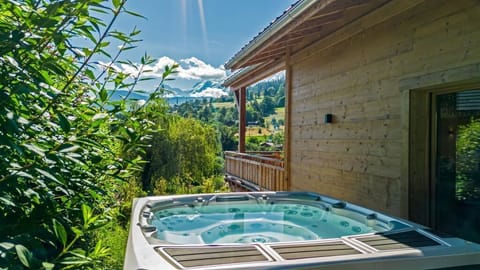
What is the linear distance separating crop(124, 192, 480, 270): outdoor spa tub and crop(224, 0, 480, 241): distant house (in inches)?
27.9

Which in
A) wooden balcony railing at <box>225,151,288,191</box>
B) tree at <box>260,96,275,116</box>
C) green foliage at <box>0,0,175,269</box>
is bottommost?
wooden balcony railing at <box>225,151,288,191</box>

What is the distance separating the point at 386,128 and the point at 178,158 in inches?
201

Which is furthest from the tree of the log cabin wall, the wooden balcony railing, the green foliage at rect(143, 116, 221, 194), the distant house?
the distant house

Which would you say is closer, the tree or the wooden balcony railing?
the wooden balcony railing

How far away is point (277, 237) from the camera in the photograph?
12.0 ft

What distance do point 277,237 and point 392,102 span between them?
195 cm

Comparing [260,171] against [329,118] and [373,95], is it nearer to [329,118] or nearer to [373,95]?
[329,118]

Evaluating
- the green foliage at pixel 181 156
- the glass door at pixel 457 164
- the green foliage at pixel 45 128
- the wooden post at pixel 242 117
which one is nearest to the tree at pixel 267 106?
the wooden post at pixel 242 117

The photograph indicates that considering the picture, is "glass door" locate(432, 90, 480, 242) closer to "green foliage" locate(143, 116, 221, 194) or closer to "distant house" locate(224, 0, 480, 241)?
"distant house" locate(224, 0, 480, 241)

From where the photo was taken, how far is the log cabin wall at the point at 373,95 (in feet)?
11.0

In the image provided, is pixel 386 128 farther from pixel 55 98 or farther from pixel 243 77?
pixel 243 77

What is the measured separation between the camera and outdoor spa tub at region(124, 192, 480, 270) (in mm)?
2076

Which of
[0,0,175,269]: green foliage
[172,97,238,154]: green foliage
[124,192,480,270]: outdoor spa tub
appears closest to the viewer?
[0,0,175,269]: green foliage

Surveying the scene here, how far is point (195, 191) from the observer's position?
8.16 metres
